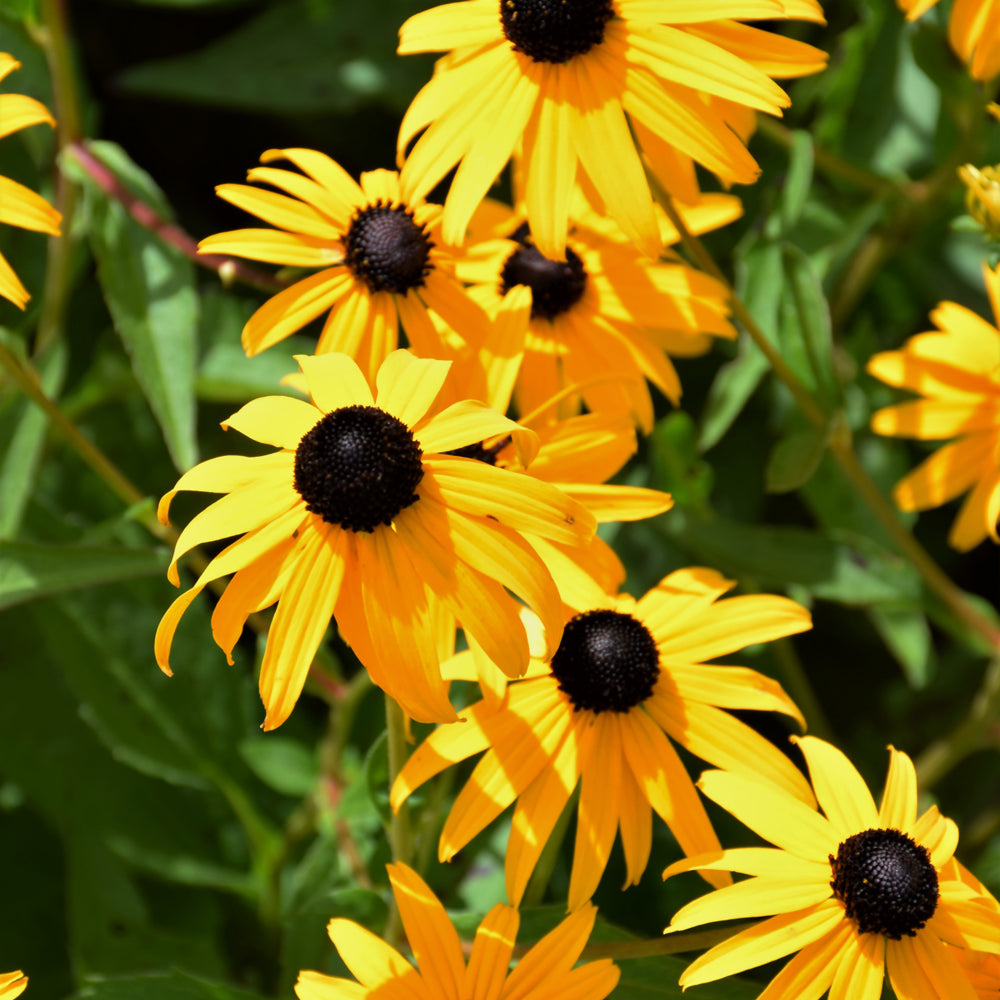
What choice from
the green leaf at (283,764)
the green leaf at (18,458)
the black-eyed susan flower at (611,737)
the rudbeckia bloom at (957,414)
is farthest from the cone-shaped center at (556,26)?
the green leaf at (283,764)

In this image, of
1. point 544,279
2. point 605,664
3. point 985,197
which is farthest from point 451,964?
point 985,197

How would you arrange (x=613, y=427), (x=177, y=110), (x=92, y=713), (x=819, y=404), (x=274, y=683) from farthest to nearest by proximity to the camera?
(x=177, y=110) < (x=92, y=713) < (x=819, y=404) < (x=613, y=427) < (x=274, y=683)

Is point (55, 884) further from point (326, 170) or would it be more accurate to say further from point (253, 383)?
point (326, 170)

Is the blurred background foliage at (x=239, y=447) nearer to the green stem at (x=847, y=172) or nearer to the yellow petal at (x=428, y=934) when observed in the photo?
the green stem at (x=847, y=172)

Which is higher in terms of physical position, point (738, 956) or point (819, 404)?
point (819, 404)

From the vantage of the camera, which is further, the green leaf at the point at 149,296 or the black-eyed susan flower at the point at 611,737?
the green leaf at the point at 149,296

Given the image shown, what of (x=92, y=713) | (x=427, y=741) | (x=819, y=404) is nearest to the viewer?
(x=427, y=741)

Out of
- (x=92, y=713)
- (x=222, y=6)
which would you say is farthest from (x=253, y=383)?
(x=222, y=6)
